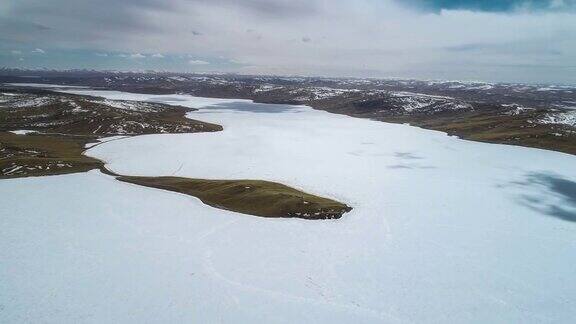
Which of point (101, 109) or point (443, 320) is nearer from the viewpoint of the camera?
point (443, 320)

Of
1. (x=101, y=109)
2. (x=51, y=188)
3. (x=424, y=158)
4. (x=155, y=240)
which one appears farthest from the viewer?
(x=101, y=109)

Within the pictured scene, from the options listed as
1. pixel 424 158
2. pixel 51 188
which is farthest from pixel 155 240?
pixel 424 158

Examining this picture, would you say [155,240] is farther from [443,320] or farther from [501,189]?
[501,189]

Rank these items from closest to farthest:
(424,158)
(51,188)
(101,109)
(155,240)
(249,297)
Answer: (249,297)
(155,240)
(51,188)
(424,158)
(101,109)

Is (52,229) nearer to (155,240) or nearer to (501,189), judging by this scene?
(155,240)

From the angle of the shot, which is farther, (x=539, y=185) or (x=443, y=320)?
(x=539, y=185)

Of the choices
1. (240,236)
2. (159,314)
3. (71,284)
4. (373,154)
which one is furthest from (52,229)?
(373,154)

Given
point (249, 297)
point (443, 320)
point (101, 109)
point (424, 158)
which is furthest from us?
point (101, 109)
